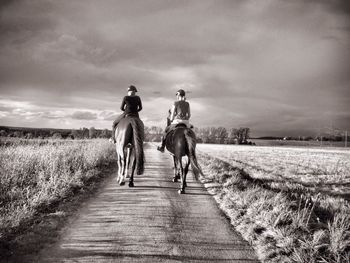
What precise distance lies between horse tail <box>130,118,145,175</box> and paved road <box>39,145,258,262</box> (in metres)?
1.13

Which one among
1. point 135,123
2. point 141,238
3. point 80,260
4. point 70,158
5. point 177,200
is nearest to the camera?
point 80,260

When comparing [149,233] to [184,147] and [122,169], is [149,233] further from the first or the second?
[122,169]

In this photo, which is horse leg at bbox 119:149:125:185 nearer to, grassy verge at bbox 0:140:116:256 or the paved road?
grassy verge at bbox 0:140:116:256

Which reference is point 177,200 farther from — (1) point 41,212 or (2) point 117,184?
(1) point 41,212

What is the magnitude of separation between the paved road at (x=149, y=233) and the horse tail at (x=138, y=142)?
3.69 ft

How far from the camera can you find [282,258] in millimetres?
3604

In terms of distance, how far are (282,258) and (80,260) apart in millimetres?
2966

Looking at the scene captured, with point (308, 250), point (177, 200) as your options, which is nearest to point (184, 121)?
point (177, 200)

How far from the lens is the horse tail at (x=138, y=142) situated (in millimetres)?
7740

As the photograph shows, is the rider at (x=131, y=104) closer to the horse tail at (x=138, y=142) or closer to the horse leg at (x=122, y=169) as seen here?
the horse tail at (x=138, y=142)

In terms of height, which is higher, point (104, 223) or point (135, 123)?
point (135, 123)

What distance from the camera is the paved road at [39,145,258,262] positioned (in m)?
3.63

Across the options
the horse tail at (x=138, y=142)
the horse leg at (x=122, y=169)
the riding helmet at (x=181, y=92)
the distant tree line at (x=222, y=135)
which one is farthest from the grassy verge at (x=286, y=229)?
the distant tree line at (x=222, y=135)

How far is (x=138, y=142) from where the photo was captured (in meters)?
7.98
